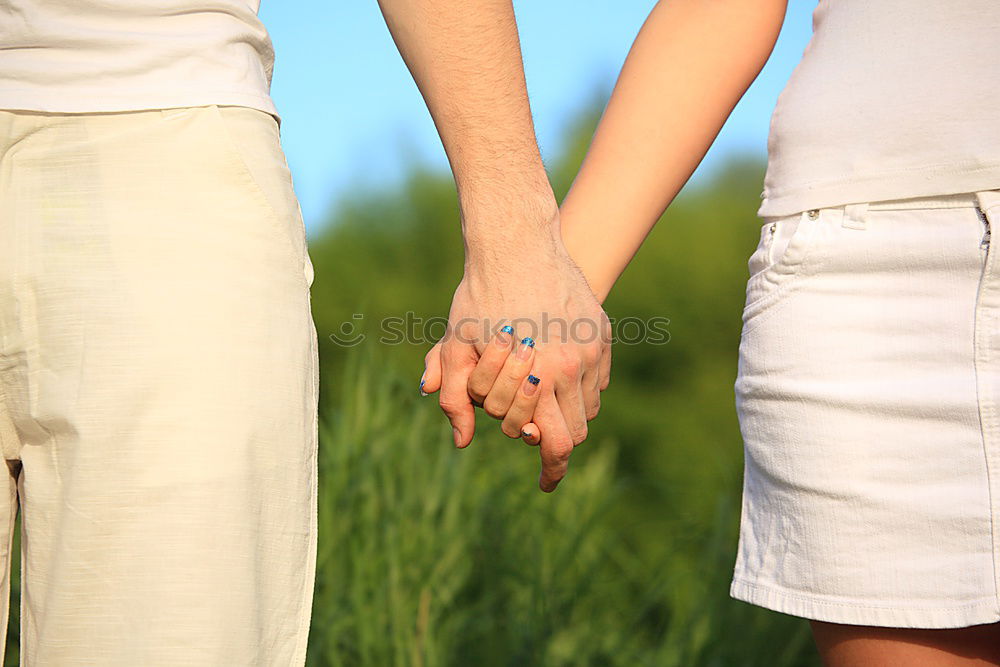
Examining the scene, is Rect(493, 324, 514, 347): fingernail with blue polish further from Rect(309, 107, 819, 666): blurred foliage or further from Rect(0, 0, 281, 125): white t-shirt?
Rect(0, 0, 281, 125): white t-shirt

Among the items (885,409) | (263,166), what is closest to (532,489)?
(885,409)

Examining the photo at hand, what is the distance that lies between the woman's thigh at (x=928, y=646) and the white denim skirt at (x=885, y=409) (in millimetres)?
33

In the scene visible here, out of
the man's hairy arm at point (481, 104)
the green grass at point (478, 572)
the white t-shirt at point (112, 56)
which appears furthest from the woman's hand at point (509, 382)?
the green grass at point (478, 572)

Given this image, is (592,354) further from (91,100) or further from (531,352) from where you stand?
(91,100)

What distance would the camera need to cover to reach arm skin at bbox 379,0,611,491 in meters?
1.42

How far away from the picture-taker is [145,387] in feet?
3.52

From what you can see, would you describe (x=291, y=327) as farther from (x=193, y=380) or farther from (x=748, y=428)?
(x=748, y=428)

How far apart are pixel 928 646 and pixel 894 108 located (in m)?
0.62

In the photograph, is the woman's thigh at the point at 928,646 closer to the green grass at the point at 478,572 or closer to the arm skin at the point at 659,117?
the arm skin at the point at 659,117

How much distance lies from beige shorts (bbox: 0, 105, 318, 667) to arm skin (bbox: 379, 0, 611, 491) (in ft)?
1.20

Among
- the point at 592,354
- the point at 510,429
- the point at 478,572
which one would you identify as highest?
the point at 592,354

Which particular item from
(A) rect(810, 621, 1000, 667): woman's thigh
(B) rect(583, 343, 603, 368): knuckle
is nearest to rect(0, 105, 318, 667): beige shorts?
(B) rect(583, 343, 603, 368): knuckle

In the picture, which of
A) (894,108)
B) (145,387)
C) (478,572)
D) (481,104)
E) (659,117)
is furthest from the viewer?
(478,572)

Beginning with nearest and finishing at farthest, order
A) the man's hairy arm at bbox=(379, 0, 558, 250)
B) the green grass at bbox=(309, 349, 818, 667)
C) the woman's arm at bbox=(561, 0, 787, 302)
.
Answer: the man's hairy arm at bbox=(379, 0, 558, 250)
the woman's arm at bbox=(561, 0, 787, 302)
the green grass at bbox=(309, 349, 818, 667)
